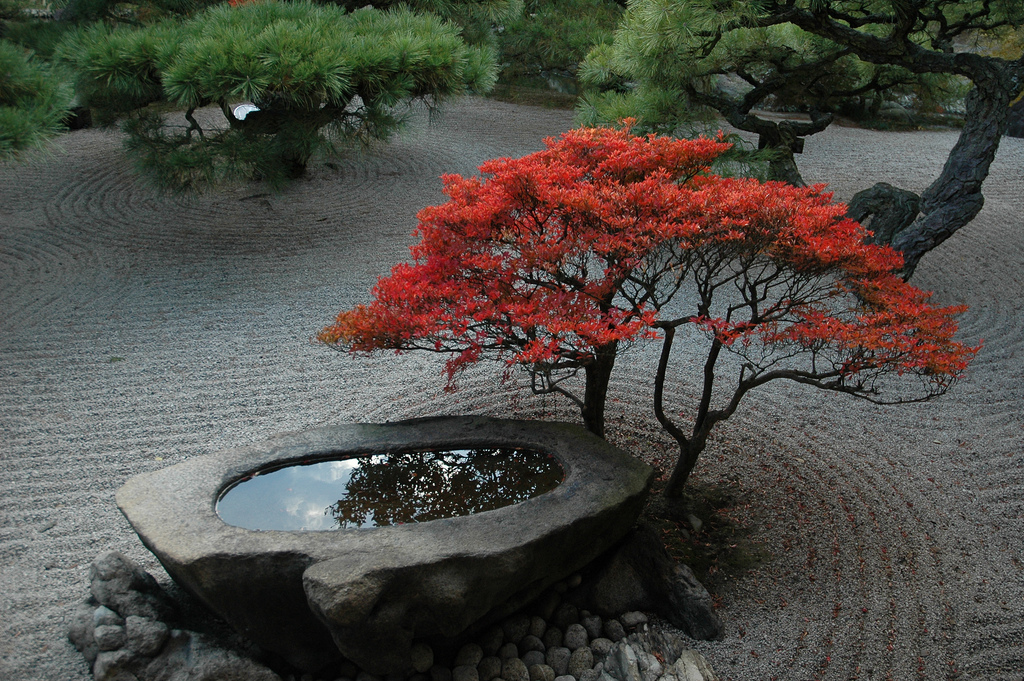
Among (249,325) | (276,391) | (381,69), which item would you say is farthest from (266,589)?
(381,69)

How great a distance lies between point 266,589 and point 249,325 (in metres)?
3.25

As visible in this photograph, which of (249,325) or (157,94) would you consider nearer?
(249,325)

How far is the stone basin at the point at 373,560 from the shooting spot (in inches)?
93.3

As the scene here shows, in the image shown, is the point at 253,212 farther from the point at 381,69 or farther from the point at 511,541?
the point at 511,541

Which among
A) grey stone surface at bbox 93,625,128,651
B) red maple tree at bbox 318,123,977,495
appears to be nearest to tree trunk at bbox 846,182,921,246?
red maple tree at bbox 318,123,977,495

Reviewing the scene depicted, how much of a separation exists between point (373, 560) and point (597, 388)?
5.22 feet

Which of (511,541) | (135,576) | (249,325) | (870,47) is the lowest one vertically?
(249,325)

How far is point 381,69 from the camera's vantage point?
5543 millimetres

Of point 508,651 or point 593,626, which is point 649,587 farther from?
point 508,651

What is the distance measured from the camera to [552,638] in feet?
9.25

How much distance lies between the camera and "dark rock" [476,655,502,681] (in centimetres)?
268

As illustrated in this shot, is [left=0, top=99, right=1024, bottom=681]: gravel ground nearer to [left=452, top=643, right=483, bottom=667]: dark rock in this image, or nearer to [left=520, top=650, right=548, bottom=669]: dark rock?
[left=520, top=650, right=548, bottom=669]: dark rock

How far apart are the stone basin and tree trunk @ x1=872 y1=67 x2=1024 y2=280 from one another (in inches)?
160

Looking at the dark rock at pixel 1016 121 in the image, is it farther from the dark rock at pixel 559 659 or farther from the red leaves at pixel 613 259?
the dark rock at pixel 559 659
